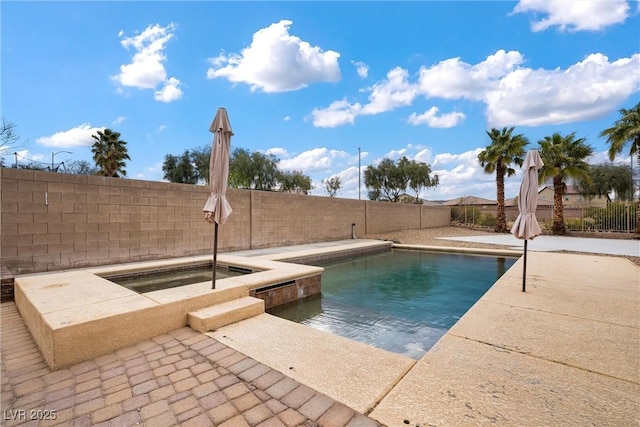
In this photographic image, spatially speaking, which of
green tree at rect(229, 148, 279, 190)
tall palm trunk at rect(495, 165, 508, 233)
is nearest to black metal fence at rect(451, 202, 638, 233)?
tall palm trunk at rect(495, 165, 508, 233)

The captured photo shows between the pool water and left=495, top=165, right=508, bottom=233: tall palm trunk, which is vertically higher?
left=495, top=165, right=508, bottom=233: tall palm trunk

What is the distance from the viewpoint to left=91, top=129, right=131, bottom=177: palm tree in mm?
19625

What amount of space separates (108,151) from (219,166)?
2094cm

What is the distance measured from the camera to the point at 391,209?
56.2 feet

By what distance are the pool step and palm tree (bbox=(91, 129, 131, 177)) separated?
69.4ft

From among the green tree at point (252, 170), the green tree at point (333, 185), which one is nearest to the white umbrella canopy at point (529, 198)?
the green tree at point (252, 170)

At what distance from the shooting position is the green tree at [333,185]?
37.7m

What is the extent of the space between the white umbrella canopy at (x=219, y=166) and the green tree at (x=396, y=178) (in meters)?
26.5

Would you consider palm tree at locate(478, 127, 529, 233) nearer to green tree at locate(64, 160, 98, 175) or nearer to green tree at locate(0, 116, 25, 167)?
green tree at locate(0, 116, 25, 167)

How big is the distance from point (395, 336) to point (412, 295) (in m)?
1.98

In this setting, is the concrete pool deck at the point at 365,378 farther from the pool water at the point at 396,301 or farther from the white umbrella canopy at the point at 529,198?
the white umbrella canopy at the point at 529,198

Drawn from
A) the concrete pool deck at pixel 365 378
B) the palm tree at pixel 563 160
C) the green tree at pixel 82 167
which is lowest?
the concrete pool deck at pixel 365 378

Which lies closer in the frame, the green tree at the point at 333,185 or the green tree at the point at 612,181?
the green tree at the point at 612,181

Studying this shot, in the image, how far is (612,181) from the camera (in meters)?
27.5
